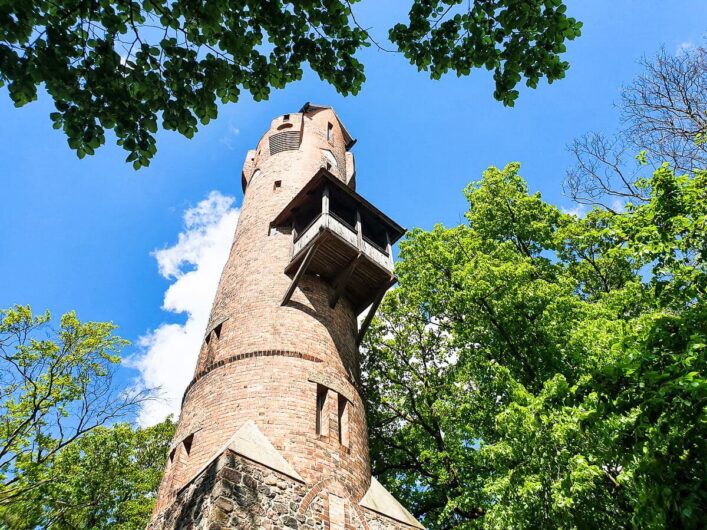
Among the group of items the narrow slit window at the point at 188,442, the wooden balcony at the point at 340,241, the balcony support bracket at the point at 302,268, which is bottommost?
the narrow slit window at the point at 188,442

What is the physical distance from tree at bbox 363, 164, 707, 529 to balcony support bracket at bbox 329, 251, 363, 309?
2376 mm

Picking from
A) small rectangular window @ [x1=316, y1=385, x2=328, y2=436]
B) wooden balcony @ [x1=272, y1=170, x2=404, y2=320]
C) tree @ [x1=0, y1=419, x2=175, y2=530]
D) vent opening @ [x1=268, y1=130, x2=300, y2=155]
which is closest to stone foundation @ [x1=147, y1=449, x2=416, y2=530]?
small rectangular window @ [x1=316, y1=385, x2=328, y2=436]

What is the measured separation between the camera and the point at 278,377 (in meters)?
9.84

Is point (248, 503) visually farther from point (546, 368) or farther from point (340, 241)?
point (546, 368)

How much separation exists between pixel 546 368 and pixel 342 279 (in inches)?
205

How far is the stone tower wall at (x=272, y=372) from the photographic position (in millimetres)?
8992

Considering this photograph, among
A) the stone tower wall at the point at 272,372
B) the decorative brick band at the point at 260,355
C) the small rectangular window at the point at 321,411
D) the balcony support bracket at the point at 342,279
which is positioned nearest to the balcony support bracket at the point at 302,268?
the stone tower wall at the point at 272,372

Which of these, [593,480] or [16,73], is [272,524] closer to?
[593,480]

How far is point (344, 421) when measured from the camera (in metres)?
10.2

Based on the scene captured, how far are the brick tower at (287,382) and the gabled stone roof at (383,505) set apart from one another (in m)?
0.03

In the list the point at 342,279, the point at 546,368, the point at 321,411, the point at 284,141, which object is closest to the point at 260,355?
the point at 321,411

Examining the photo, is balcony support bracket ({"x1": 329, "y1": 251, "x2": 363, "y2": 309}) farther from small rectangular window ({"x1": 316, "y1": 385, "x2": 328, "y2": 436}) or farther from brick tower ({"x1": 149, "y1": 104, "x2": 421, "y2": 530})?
small rectangular window ({"x1": 316, "y1": 385, "x2": 328, "y2": 436})

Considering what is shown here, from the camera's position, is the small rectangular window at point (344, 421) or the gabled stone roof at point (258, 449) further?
the small rectangular window at point (344, 421)

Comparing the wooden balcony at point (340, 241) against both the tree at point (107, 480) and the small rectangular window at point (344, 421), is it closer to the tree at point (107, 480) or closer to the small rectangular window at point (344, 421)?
the small rectangular window at point (344, 421)
